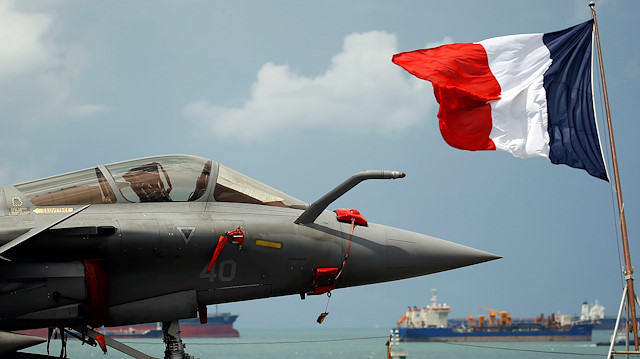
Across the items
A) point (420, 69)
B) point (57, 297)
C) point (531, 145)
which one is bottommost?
point (57, 297)

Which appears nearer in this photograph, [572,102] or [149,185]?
[149,185]

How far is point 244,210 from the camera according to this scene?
850cm

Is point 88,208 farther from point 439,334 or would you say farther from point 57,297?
point 439,334

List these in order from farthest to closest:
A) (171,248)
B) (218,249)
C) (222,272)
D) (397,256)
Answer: (397,256)
(222,272)
(218,249)
(171,248)

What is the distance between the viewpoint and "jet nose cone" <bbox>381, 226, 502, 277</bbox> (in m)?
8.81

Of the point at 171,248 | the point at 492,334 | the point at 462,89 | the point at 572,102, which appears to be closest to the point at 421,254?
the point at 171,248

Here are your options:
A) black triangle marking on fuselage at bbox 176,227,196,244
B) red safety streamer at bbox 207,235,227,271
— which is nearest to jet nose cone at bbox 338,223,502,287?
red safety streamer at bbox 207,235,227,271

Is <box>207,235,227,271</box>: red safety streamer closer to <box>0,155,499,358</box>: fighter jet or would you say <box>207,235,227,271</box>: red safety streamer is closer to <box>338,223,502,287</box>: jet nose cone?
<box>0,155,499,358</box>: fighter jet

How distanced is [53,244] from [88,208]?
0.78 m

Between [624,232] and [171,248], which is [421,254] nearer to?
[171,248]

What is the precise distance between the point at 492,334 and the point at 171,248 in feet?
430

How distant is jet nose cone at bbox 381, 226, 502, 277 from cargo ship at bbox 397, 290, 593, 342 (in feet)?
391

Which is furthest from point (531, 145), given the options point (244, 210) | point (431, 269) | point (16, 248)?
point (16, 248)

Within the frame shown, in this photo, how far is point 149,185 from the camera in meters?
8.45
